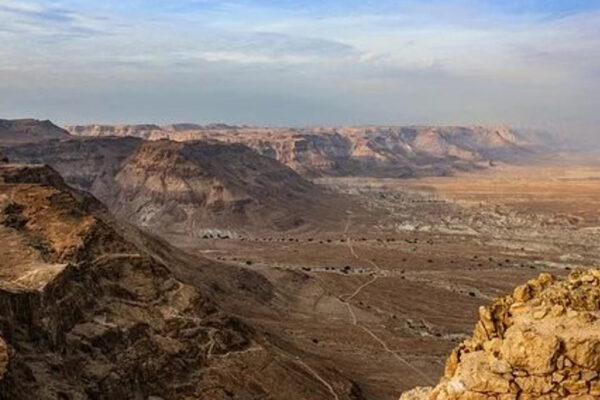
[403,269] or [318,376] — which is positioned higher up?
[318,376]

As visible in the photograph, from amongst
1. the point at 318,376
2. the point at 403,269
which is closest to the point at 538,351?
the point at 318,376

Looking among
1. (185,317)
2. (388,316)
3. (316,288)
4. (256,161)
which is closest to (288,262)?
(316,288)

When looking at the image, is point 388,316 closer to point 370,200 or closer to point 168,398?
point 168,398

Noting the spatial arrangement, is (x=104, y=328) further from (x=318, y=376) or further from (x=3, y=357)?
(x=318, y=376)

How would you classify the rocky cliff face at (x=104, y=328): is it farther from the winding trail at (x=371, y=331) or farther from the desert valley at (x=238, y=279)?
the winding trail at (x=371, y=331)

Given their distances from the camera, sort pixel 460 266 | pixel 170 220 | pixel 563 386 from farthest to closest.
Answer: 1. pixel 170 220
2. pixel 460 266
3. pixel 563 386

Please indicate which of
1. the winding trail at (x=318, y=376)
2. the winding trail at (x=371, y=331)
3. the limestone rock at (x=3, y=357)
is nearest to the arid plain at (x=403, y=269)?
the winding trail at (x=371, y=331)
